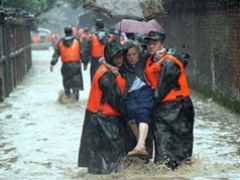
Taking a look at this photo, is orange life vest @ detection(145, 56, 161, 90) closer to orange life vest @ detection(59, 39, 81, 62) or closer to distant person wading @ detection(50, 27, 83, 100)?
distant person wading @ detection(50, 27, 83, 100)

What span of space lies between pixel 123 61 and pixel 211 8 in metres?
8.81

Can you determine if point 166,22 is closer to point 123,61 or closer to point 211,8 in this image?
point 211,8

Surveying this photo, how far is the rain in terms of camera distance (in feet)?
26.9

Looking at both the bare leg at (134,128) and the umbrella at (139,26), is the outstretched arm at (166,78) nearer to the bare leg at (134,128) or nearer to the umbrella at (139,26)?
the bare leg at (134,128)

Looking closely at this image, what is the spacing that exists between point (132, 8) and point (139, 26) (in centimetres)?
24

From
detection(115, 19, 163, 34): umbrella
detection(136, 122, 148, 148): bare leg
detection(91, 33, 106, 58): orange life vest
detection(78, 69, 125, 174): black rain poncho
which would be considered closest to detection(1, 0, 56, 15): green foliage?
detection(91, 33, 106, 58): orange life vest

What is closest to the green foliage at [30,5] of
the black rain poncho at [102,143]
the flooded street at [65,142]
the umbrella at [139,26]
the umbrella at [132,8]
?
the flooded street at [65,142]

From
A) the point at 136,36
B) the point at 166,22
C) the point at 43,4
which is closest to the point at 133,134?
the point at 136,36

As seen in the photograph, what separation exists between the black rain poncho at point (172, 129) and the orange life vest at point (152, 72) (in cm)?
17

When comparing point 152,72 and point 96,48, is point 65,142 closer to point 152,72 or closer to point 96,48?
point 152,72

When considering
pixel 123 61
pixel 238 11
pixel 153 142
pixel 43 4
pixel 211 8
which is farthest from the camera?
pixel 43 4

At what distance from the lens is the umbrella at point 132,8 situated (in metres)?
8.81

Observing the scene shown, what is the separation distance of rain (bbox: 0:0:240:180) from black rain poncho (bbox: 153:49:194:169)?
141 mm

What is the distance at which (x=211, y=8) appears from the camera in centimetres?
1636
